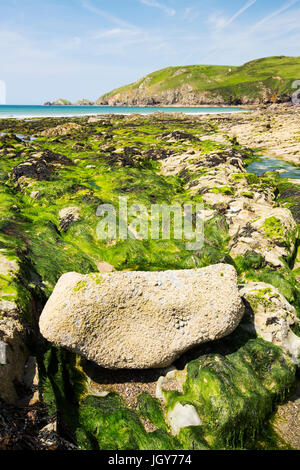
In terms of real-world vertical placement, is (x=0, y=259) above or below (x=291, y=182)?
below

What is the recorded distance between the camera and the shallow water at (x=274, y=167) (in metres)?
25.8

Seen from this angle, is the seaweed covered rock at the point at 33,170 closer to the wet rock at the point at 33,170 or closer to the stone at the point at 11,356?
the wet rock at the point at 33,170

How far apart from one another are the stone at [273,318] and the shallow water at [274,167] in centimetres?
2060

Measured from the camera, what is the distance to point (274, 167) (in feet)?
92.7

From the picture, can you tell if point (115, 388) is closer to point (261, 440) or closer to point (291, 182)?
point (261, 440)

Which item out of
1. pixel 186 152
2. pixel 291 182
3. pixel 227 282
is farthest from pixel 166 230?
pixel 186 152

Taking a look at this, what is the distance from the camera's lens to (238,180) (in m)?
20.7

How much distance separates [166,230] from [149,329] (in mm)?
8309

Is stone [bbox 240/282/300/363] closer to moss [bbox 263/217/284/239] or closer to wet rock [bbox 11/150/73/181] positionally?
moss [bbox 263/217/284/239]

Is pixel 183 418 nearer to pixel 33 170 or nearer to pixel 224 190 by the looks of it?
pixel 224 190

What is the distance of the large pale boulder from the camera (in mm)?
6844

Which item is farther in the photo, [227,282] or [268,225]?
[268,225]

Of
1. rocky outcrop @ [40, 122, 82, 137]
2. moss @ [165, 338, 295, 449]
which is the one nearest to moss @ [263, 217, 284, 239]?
moss @ [165, 338, 295, 449]

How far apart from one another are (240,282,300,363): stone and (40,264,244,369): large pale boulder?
1479 mm
